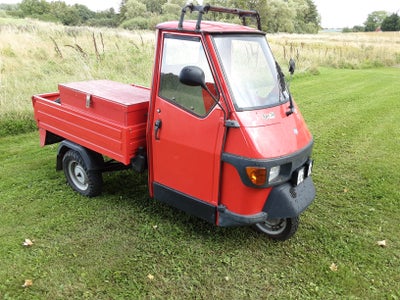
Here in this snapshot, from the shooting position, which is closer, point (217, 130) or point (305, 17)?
point (217, 130)

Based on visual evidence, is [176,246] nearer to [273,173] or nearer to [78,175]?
[273,173]

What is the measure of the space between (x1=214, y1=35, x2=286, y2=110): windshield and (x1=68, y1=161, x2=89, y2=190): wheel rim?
234 cm

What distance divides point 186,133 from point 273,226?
1.39m

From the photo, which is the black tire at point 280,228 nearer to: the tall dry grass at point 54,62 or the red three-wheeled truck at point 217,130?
the red three-wheeled truck at point 217,130

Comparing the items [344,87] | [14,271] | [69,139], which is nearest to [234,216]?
[14,271]

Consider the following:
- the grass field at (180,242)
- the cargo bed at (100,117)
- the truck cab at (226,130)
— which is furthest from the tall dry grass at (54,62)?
the truck cab at (226,130)

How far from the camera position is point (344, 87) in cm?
1259

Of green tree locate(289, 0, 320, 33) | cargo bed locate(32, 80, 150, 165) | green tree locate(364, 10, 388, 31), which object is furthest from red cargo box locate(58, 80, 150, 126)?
green tree locate(364, 10, 388, 31)

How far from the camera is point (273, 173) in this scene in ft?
10.7

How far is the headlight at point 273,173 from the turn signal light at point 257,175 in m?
0.06

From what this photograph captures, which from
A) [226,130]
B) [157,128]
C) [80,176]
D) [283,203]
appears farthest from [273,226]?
[80,176]

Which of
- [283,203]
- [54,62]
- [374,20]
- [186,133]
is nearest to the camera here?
[283,203]

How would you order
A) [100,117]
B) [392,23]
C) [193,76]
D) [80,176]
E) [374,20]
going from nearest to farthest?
[193,76], [100,117], [80,176], [392,23], [374,20]

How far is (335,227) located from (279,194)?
1.21m
